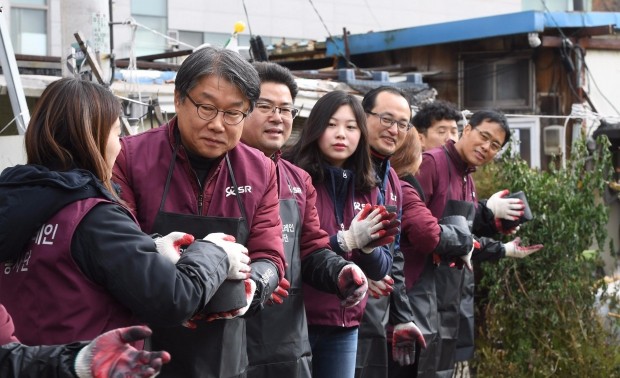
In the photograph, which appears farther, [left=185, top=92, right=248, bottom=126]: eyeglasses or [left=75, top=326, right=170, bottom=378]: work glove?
[left=185, top=92, right=248, bottom=126]: eyeglasses

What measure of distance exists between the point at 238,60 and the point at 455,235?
2980mm

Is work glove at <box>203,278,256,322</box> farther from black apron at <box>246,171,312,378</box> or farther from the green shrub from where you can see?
the green shrub

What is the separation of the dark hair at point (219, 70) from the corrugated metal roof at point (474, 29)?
31.6 feet

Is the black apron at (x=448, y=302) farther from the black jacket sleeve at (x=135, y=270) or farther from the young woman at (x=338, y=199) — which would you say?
the black jacket sleeve at (x=135, y=270)

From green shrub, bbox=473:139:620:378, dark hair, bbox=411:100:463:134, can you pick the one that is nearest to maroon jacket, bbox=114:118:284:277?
dark hair, bbox=411:100:463:134

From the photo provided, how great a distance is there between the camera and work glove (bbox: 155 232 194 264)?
3.48 m

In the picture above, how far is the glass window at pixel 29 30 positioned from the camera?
18625mm

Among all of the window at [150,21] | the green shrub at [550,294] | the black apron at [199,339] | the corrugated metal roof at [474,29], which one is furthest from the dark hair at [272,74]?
the window at [150,21]

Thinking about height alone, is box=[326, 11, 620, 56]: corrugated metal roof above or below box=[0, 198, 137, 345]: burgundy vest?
above

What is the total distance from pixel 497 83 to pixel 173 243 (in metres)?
11.3

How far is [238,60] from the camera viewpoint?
399cm

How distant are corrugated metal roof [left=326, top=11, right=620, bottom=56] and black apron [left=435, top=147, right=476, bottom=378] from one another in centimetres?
662

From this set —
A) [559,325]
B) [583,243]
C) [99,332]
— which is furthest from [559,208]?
[99,332]

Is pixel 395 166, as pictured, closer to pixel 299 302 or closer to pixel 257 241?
pixel 299 302
